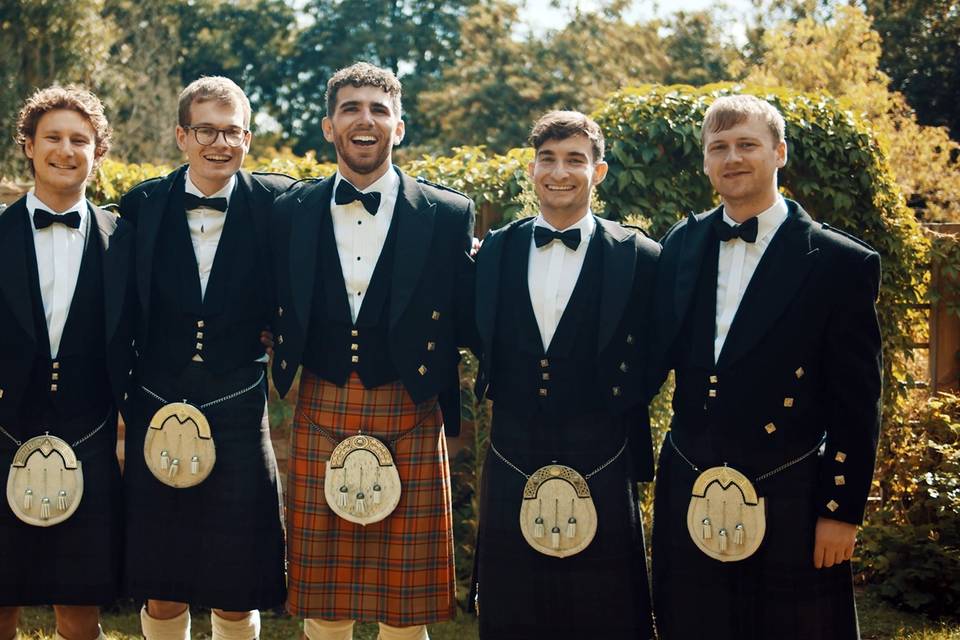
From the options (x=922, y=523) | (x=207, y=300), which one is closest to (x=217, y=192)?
(x=207, y=300)

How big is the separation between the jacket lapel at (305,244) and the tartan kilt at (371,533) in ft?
0.83

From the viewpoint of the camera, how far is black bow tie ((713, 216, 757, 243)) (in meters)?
2.74

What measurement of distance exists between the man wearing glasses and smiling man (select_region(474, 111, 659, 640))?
704 millimetres

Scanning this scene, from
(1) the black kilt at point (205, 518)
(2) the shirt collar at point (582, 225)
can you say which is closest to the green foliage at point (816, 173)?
(2) the shirt collar at point (582, 225)

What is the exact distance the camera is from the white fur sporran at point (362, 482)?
302 centimetres

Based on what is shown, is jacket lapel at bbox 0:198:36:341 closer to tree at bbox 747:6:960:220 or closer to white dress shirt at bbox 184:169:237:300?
white dress shirt at bbox 184:169:237:300

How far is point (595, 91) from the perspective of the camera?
20.1 m

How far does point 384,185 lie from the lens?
Result: 3.16 meters

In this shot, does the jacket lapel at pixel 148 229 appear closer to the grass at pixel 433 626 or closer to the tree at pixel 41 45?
the grass at pixel 433 626

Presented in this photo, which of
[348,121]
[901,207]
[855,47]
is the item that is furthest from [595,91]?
[348,121]

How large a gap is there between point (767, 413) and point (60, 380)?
6.55ft

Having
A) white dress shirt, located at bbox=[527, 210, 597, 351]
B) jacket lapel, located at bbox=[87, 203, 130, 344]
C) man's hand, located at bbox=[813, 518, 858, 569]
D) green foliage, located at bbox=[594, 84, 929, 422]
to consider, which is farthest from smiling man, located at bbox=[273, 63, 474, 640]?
green foliage, located at bbox=[594, 84, 929, 422]

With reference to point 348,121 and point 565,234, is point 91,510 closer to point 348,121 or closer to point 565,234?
point 348,121

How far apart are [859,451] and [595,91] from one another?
59.5 ft
